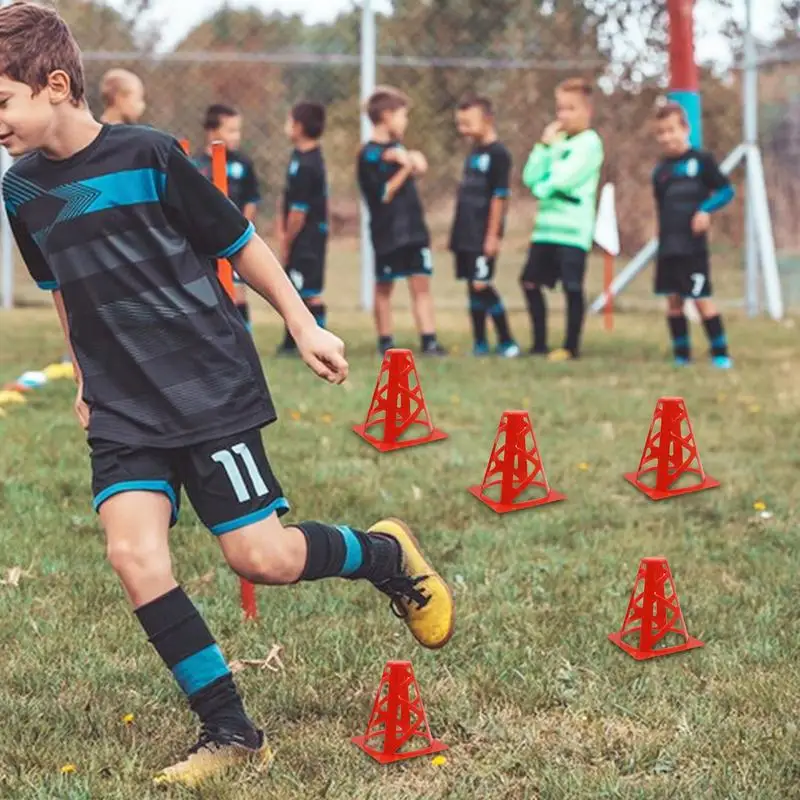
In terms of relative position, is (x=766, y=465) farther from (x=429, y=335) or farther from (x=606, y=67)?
(x=606, y=67)

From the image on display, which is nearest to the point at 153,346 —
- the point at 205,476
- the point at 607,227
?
the point at 205,476

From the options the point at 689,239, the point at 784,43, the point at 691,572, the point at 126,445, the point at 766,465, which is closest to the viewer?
the point at 126,445

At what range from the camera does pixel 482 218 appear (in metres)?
10.1

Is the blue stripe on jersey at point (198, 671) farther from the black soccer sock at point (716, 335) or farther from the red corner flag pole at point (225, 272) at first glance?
the black soccer sock at point (716, 335)

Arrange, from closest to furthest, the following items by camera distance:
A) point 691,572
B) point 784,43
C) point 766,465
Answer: point 691,572 < point 766,465 < point 784,43

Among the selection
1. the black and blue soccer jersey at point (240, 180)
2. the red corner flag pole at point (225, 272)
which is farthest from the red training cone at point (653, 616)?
the black and blue soccer jersey at point (240, 180)

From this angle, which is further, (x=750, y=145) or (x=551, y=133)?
(x=750, y=145)

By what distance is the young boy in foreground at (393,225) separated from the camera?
31.6 feet

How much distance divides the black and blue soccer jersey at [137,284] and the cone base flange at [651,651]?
1.20 m

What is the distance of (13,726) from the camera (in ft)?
10.6

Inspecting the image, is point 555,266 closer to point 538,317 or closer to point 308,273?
point 538,317

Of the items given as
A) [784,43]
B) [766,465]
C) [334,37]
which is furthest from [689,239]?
[334,37]

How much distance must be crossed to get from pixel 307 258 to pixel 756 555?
18.9 feet

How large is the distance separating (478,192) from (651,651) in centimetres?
673
